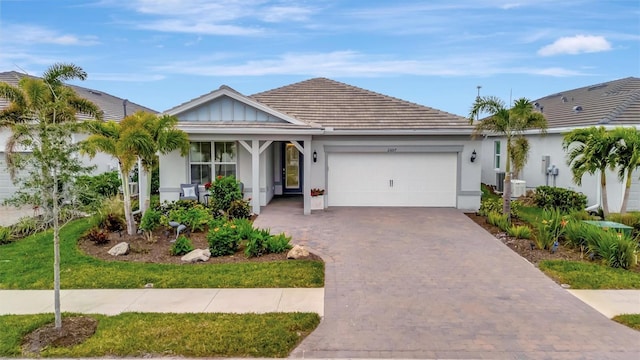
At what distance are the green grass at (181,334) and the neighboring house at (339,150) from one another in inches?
319

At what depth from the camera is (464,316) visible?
6.44 metres

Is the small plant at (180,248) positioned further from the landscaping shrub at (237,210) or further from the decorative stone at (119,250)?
the landscaping shrub at (237,210)

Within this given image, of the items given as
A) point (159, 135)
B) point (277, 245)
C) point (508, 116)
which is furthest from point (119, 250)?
point (508, 116)

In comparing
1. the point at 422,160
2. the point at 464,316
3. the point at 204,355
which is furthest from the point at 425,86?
the point at 204,355

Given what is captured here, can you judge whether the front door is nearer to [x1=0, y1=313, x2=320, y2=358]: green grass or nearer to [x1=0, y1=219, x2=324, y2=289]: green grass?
[x1=0, y1=219, x2=324, y2=289]: green grass

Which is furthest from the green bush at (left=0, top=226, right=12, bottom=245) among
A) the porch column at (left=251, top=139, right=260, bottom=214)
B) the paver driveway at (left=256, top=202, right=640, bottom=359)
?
the paver driveway at (left=256, top=202, right=640, bottom=359)

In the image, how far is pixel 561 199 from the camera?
14781mm

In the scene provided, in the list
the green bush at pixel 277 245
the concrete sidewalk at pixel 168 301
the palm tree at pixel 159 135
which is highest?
the palm tree at pixel 159 135

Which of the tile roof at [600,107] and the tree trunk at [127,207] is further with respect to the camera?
the tile roof at [600,107]

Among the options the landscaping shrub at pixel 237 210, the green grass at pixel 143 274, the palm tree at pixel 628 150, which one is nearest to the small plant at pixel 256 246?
the green grass at pixel 143 274

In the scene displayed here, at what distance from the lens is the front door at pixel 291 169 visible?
1844 cm

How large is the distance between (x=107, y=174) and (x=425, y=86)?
17172mm

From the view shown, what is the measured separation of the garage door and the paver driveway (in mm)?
4073

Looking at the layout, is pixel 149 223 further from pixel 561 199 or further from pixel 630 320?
pixel 561 199
